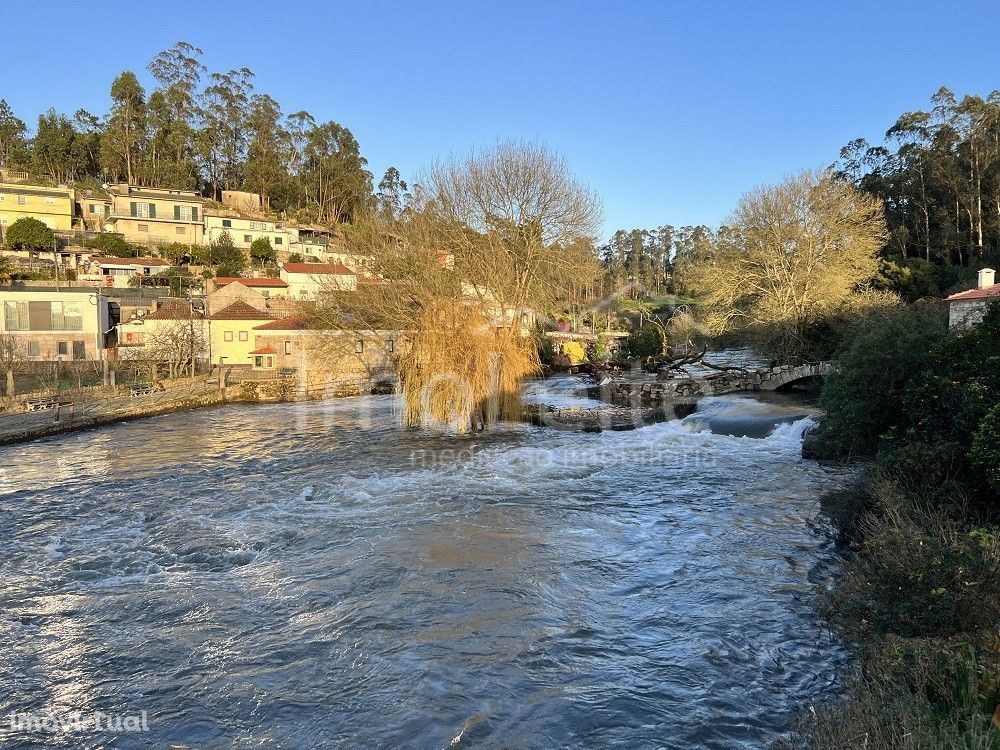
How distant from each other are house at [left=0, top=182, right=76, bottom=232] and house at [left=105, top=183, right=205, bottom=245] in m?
3.47

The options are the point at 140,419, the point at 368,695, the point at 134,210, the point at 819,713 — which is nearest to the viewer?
the point at 819,713

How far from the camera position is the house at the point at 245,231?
6275 centimetres

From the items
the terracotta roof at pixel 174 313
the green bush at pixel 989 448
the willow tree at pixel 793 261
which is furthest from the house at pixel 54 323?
the green bush at pixel 989 448

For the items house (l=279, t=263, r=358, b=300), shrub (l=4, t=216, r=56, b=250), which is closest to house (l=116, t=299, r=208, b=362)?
house (l=279, t=263, r=358, b=300)

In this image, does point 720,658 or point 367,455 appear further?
point 367,455

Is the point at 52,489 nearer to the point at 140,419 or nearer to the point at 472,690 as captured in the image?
the point at 140,419

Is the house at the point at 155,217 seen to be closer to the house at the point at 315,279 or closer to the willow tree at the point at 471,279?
the house at the point at 315,279

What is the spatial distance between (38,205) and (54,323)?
3030cm

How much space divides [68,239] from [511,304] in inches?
1910

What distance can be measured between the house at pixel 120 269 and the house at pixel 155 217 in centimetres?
681

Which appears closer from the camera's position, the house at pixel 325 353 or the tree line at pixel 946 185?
the house at pixel 325 353

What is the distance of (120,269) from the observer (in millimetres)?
53312

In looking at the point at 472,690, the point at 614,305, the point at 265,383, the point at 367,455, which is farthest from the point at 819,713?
the point at 614,305

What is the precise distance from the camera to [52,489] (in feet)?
49.5
